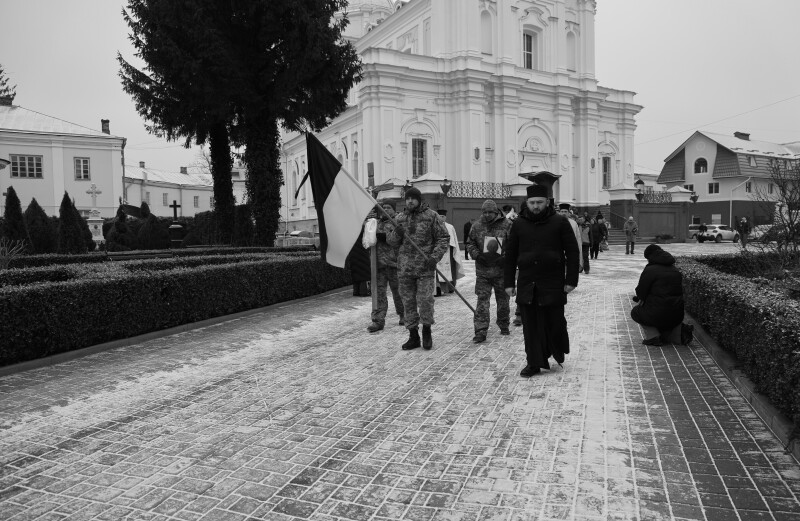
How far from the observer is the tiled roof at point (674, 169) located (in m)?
61.8

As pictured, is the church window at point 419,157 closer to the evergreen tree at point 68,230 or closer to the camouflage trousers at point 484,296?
the evergreen tree at point 68,230

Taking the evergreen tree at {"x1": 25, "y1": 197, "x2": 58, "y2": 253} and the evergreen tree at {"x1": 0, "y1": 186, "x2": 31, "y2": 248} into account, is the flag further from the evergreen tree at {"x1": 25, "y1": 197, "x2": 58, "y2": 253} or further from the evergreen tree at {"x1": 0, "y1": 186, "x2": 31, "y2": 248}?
the evergreen tree at {"x1": 25, "y1": 197, "x2": 58, "y2": 253}

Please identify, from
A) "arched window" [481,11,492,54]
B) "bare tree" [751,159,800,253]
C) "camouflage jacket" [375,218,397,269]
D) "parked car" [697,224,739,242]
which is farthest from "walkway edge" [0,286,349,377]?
"parked car" [697,224,739,242]

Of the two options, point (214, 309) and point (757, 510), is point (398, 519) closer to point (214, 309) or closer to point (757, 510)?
point (757, 510)

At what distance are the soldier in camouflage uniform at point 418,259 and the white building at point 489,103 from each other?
28475 mm

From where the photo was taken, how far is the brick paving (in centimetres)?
355

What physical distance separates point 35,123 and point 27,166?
3.49 m

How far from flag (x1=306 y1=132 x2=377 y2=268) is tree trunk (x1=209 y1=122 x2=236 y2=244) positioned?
13.8 meters

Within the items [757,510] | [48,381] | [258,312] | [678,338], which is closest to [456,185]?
[258,312]

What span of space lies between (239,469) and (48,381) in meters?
3.59

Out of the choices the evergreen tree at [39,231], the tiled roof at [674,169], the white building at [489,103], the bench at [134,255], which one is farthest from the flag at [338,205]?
the tiled roof at [674,169]

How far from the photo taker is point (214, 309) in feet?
33.1

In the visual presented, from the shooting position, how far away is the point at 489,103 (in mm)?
40156

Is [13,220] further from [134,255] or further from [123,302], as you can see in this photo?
[123,302]
